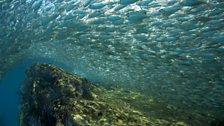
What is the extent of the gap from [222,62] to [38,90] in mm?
11848

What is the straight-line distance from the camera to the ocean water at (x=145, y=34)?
1277 cm

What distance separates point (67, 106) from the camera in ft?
37.5

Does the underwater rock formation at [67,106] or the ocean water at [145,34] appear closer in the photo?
the underwater rock formation at [67,106]

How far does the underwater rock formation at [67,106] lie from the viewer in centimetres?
1090

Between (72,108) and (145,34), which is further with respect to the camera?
(145,34)

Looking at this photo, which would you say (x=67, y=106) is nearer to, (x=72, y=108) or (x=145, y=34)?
(x=72, y=108)

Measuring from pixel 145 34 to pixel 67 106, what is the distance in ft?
23.3

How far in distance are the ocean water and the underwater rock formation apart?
353 cm

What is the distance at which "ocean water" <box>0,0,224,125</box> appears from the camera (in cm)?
1277

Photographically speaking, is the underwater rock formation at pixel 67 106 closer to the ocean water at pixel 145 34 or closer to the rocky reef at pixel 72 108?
the rocky reef at pixel 72 108

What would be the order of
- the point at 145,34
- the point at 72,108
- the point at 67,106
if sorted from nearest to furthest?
1. the point at 72,108
2. the point at 67,106
3. the point at 145,34

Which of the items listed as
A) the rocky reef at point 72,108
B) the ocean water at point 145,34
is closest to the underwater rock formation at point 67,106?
the rocky reef at point 72,108

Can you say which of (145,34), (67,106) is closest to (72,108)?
(67,106)

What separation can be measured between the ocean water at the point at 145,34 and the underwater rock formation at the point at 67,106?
3.53m
